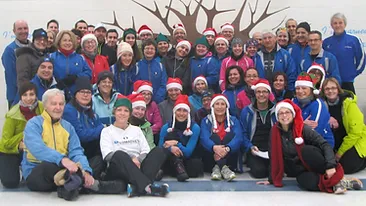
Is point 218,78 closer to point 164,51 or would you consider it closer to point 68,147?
point 164,51

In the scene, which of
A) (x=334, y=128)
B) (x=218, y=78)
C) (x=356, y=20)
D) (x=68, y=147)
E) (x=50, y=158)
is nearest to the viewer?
(x=50, y=158)

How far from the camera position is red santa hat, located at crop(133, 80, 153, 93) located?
188 inches

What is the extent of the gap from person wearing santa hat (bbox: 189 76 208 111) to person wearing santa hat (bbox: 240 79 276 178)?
1.89 ft

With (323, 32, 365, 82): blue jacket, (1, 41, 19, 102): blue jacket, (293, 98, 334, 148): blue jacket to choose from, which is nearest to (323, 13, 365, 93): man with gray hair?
(323, 32, 365, 82): blue jacket

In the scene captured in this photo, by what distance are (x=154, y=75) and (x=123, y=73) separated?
375 millimetres

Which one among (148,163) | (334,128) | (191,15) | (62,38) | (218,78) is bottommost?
(148,163)

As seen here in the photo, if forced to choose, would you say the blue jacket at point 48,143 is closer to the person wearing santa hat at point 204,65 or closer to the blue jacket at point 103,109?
the blue jacket at point 103,109

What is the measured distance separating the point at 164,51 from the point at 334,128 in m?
2.27

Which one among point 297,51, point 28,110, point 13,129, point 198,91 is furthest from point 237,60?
point 13,129

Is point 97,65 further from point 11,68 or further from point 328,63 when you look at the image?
point 328,63

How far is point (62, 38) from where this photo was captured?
4656 millimetres

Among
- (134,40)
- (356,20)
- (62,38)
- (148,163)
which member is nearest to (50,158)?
(148,163)

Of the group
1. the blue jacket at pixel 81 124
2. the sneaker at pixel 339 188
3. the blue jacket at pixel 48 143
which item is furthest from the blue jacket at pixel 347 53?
the blue jacket at pixel 48 143

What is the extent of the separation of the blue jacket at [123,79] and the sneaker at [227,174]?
1522mm
